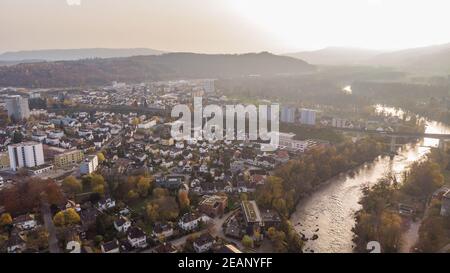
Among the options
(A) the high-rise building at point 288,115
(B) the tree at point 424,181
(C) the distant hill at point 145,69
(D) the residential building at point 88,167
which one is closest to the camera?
(B) the tree at point 424,181

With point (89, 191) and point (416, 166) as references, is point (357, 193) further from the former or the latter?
point (89, 191)

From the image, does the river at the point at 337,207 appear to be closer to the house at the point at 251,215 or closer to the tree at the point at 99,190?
the house at the point at 251,215

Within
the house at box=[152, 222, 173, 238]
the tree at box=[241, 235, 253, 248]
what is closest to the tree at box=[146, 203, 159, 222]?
the house at box=[152, 222, 173, 238]

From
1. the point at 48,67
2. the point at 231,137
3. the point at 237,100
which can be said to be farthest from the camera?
the point at 48,67

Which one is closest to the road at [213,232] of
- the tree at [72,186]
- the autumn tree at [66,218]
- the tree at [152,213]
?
the tree at [152,213]
